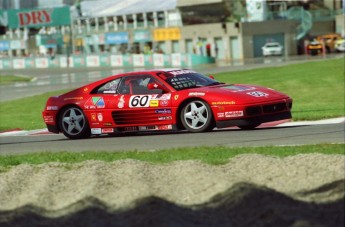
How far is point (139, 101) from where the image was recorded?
14.8 m

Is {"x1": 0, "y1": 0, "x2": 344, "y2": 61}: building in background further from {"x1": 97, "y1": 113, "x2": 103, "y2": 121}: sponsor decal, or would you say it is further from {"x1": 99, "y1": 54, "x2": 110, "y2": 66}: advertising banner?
{"x1": 97, "y1": 113, "x2": 103, "y2": 121}: sponsor decal

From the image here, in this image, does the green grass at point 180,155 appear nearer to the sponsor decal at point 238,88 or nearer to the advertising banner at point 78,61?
the sponsor decal at point 238,88

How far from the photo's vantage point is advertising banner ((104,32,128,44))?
294 feet

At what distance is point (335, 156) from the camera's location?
9016 mm

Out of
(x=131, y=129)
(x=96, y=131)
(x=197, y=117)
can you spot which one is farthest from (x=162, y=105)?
(x=96, y=131)

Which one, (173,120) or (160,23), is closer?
(173,120)

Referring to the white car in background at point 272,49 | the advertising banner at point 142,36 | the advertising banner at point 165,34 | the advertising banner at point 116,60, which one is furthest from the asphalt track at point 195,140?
the advertising banner at point 142,36

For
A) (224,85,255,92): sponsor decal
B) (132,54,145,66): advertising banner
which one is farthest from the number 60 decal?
(132,54,145,66): advertising banner

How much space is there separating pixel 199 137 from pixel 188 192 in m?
5.71

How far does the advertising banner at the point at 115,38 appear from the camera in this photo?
89500 millimetres

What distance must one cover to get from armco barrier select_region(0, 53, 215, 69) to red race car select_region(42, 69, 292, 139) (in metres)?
48.1

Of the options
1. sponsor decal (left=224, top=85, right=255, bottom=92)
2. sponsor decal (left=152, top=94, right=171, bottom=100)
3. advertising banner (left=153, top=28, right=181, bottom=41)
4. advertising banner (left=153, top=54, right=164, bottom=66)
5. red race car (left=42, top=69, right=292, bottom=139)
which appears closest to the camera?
red race car (left=42, top=69, right=292, bottom=139)

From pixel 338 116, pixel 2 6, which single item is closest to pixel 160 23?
pixel 2 6

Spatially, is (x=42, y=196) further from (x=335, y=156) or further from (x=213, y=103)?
(x=213, y=103)
